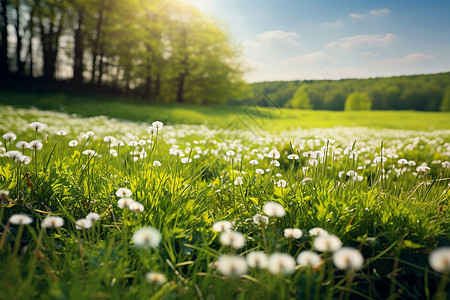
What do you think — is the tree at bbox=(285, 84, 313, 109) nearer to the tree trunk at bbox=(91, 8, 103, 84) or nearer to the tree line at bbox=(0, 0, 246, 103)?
the tree line at bbox=(0, 0, 246, 103)

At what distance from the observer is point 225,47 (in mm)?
37000

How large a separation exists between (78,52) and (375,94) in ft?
148

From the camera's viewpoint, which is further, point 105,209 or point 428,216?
point 105,209

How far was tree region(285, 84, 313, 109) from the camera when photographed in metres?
44.3

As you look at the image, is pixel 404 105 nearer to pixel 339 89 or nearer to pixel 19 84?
pixel 339 89

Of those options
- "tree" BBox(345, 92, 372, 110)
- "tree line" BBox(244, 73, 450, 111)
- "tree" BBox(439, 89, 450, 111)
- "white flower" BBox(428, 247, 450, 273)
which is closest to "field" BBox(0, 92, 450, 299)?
"white flower" BBox(428, 247, 450, 273)

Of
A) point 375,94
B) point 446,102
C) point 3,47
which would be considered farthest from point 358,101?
point 3,47

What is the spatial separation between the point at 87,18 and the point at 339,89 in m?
34.1

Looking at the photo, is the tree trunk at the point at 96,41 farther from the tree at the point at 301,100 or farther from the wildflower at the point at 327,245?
the wildflower at the point at 327,245

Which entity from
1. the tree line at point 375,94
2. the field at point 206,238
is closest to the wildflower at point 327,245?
the field at point 206,238

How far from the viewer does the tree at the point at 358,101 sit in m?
47.8

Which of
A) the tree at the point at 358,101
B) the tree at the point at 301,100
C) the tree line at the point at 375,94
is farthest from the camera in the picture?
the tree at the point at 358,101

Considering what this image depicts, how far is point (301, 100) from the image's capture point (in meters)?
45.8

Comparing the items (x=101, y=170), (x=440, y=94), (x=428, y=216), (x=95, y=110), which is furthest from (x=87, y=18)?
(x=440, y=94)
